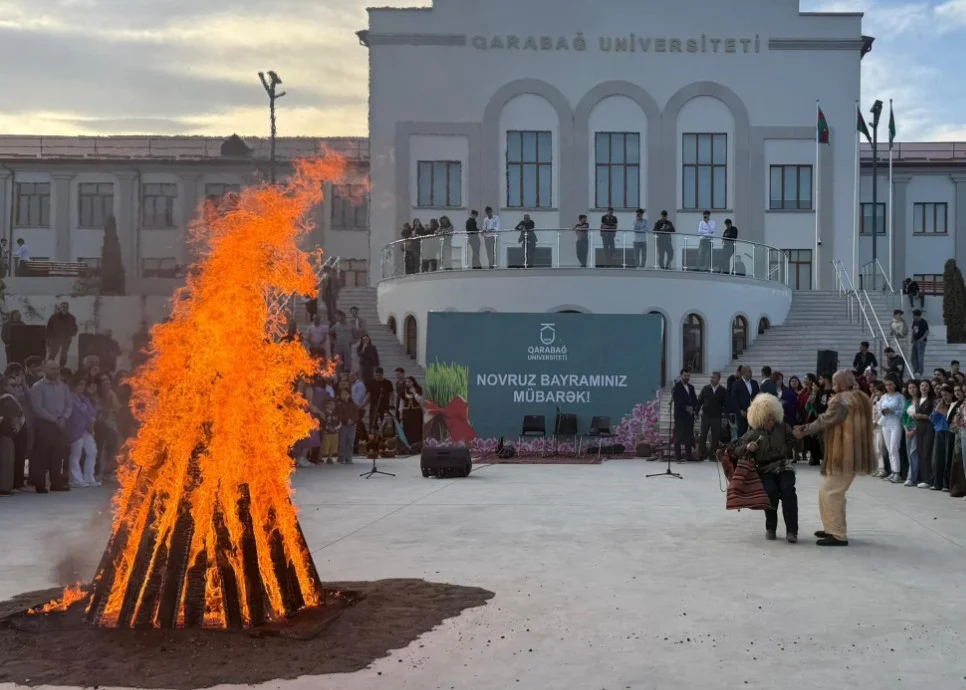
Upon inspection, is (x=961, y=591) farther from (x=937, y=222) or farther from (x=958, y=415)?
(x=937, y=222)

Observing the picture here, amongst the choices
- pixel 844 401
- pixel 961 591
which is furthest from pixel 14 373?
pixel 961 591

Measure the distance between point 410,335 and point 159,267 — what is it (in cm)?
2393

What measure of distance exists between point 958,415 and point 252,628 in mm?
12210

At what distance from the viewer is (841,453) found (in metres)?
11.0

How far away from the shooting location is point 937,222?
5156cm

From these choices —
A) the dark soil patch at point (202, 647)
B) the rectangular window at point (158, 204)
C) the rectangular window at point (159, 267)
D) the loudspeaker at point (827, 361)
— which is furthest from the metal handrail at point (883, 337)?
the rectangular window at point (158, 204)

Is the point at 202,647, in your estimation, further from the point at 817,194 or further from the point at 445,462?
the point at 817,194

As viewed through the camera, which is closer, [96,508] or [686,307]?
[96,508]

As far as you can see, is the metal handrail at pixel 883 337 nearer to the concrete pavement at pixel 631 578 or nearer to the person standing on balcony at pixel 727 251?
the person standing on balcony at pixel 727 251

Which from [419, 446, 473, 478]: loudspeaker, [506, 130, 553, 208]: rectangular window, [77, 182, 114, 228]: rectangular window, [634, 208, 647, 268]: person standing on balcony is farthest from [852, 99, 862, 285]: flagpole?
[77, 182, 114, 228]: rectangular window

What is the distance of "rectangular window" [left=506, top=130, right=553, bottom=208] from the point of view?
41.5 meters

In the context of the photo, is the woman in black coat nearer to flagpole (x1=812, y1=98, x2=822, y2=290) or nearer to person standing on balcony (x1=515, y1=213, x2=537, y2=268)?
person standing on balcony (x1=515, y1=213, x2=537, y2=268)

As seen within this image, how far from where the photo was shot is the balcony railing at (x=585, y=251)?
30.8 meters

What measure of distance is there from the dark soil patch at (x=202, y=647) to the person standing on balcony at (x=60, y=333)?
67.9ft
